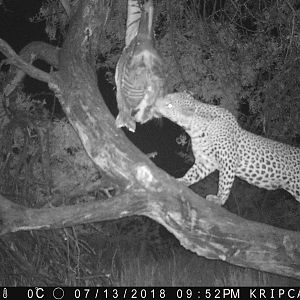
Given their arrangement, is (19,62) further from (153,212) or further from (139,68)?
(153,212)

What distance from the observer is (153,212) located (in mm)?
3557

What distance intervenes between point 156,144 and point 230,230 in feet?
29.0

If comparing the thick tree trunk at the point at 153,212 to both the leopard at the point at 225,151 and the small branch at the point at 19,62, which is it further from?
the leopard at the point at 225,151

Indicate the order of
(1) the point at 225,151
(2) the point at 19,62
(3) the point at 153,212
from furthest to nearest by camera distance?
1. (1) the point at 225,151
2. (2) the point at 19,62
3. (3) the point at 153,212

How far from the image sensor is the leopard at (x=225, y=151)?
4.32 m

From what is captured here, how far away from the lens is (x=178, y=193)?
3477 mm

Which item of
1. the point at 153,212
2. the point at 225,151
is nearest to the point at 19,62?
the point at 153,212

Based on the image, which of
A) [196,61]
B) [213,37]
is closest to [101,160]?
[213,37]

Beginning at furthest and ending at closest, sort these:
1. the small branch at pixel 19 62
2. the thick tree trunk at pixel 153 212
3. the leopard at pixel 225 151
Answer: the leopard at pixel 225 151 < the small branch at pixel 19 62 < the thick tree trunk at pixel 153 212

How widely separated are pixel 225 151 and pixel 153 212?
3.54 ft

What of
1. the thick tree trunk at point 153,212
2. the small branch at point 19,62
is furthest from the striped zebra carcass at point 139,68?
the small branch at point 19,62

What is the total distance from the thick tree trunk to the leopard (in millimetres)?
739

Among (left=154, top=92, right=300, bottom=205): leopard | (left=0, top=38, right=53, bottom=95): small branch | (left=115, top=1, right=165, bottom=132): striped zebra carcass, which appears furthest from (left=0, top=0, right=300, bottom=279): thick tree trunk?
(left=154, top=92, right=300, bottom=205): leopard

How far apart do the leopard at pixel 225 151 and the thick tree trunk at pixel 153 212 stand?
0.74 meters
